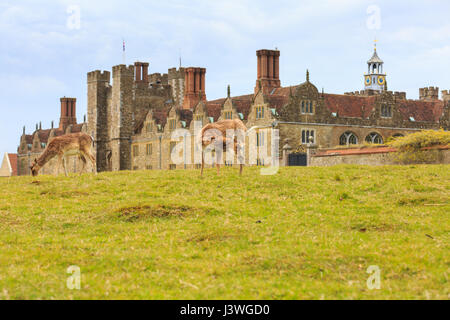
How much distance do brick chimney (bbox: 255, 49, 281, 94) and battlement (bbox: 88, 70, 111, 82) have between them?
28.6m

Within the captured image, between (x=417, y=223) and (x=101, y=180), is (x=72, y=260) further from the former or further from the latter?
(x=101, y=180)

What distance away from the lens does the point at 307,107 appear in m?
63.4

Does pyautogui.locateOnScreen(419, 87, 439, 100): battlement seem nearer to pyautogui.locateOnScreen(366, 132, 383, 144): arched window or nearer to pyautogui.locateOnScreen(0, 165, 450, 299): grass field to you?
pyautogui.locateOnScreen(366, 132, 383, 144): arched window

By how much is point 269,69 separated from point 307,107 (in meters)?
11.3

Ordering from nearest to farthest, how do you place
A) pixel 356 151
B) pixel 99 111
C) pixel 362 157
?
1. pixel 362 157
2. pixel 356 151
3. pixel 99 111

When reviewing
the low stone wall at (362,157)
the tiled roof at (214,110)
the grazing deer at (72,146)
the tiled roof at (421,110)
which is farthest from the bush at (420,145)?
the tiled roof at (214,110)

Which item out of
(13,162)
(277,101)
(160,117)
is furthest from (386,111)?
(13,162)

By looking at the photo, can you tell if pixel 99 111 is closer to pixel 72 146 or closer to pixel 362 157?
pixel 362 157

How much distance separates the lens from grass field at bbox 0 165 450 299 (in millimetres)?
11164

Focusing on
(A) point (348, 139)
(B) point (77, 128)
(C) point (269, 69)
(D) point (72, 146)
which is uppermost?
(C) point (269, 69)

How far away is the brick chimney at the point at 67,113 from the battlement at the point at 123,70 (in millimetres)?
34240

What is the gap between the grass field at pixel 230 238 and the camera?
36.6ft

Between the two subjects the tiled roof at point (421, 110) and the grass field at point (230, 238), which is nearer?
the grass field at point (230, 238)

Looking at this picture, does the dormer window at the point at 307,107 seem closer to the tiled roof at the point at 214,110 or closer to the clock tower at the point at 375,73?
the tiled roof at the point at 214,110
